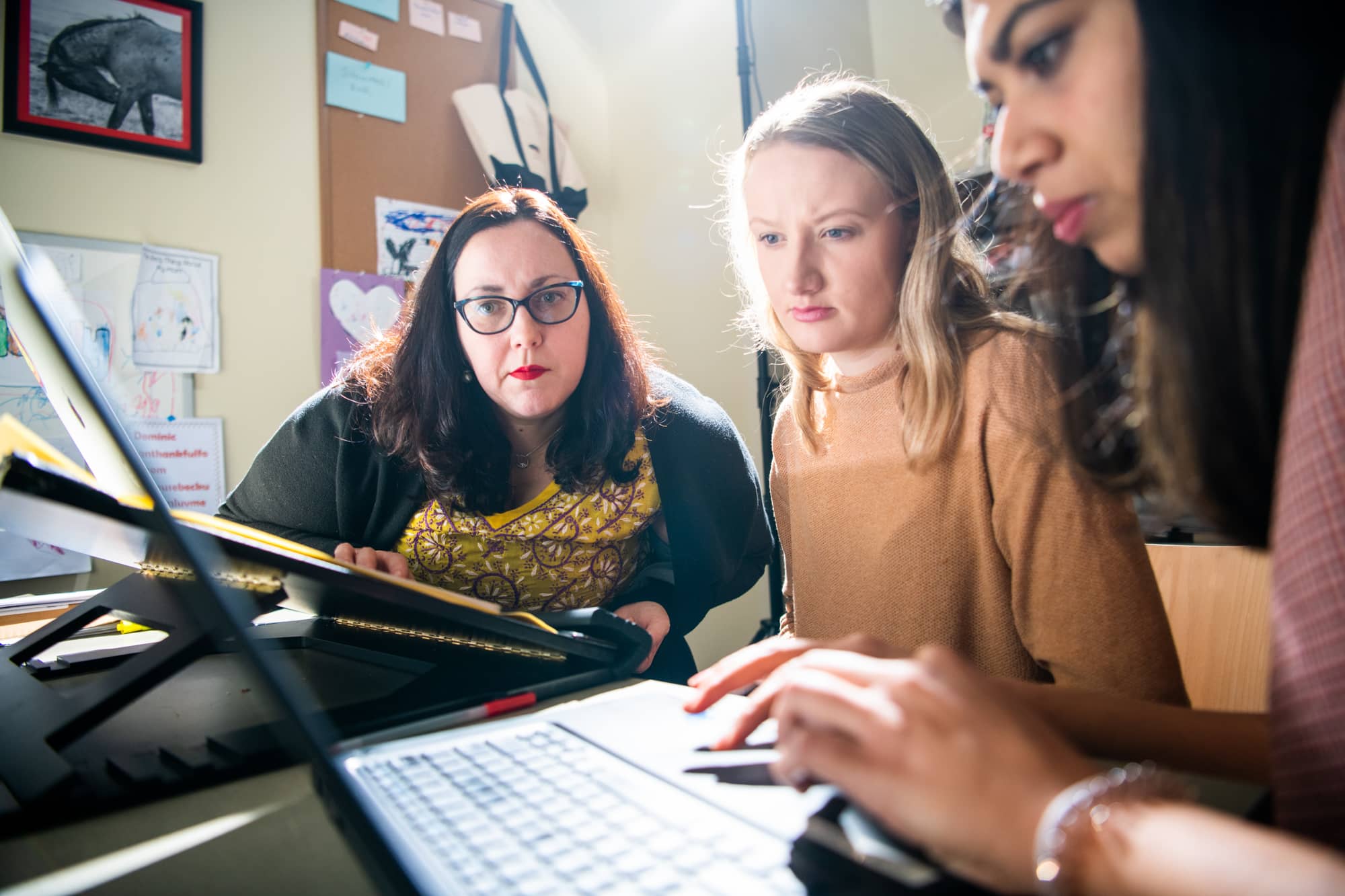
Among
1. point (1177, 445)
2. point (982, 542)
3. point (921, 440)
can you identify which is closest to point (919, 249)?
point (921, 440)

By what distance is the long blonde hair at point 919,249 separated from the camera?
810 mm

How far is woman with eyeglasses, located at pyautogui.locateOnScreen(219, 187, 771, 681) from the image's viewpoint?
1.14 metres

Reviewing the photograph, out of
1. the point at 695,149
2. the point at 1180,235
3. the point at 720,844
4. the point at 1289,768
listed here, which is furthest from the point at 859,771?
the point at 695,149

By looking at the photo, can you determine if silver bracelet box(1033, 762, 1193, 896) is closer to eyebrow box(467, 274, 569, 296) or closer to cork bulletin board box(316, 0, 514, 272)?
eyebrow box(467, 274, 569, 296)

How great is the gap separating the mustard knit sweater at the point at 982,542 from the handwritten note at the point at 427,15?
6.01ft

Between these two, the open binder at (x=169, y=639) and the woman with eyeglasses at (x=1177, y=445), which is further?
the open binder at (x=169, y=639)

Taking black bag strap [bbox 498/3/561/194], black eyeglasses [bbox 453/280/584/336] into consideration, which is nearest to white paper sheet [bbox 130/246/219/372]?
black bag strap [bbox 498/3/561/194]

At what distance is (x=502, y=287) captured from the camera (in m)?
1.15

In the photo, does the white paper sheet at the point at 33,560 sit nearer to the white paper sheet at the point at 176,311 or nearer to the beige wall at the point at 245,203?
the beige wall at the point at 245,203

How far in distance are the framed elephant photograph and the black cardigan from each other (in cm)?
101

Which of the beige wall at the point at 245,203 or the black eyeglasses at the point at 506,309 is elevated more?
the beige wall at the point at 245,203

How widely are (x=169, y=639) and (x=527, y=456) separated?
2.57 ft

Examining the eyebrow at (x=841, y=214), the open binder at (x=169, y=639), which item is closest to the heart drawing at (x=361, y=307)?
the open binder at (x=169, y=639)

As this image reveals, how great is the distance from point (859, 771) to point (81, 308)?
6.40 ft
